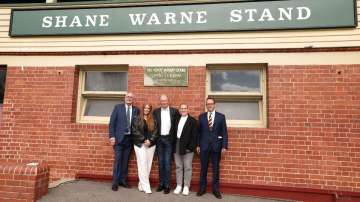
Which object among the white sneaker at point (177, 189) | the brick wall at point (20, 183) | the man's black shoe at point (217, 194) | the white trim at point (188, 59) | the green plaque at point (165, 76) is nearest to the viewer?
the brick wall at point (20, 183)

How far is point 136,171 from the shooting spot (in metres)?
6.49

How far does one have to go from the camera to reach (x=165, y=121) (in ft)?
19.6

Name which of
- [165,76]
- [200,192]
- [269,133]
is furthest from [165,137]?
[269,133]

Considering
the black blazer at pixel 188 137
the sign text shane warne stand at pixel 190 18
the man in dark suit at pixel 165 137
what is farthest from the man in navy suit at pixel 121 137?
the sign text shane warne stand at pixel 190 18

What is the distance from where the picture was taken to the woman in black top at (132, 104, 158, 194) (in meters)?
5.91

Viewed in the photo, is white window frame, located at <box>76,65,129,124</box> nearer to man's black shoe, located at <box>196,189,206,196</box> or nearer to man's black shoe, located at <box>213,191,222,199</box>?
man's black shoe, located at <box>196,189,206,196</box>

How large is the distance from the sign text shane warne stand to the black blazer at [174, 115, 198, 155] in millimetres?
1924

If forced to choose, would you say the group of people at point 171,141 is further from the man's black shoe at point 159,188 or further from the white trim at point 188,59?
the white trim at point 188,59

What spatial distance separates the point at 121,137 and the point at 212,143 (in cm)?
165

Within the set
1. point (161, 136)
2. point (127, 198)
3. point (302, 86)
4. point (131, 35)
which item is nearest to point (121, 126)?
point (161, 136)

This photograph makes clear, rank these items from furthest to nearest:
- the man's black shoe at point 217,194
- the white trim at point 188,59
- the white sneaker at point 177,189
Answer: the white trim at point 188,59 → the white sneaker at point 177,189 → the man's black shoe at point 217,194

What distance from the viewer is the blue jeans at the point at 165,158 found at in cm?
590

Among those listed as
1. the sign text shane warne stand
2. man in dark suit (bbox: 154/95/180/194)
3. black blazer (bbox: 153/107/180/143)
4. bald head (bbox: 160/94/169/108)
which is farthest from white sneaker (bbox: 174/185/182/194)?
the sign text shane warne stand

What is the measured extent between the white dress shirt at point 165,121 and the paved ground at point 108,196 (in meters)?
1.09
